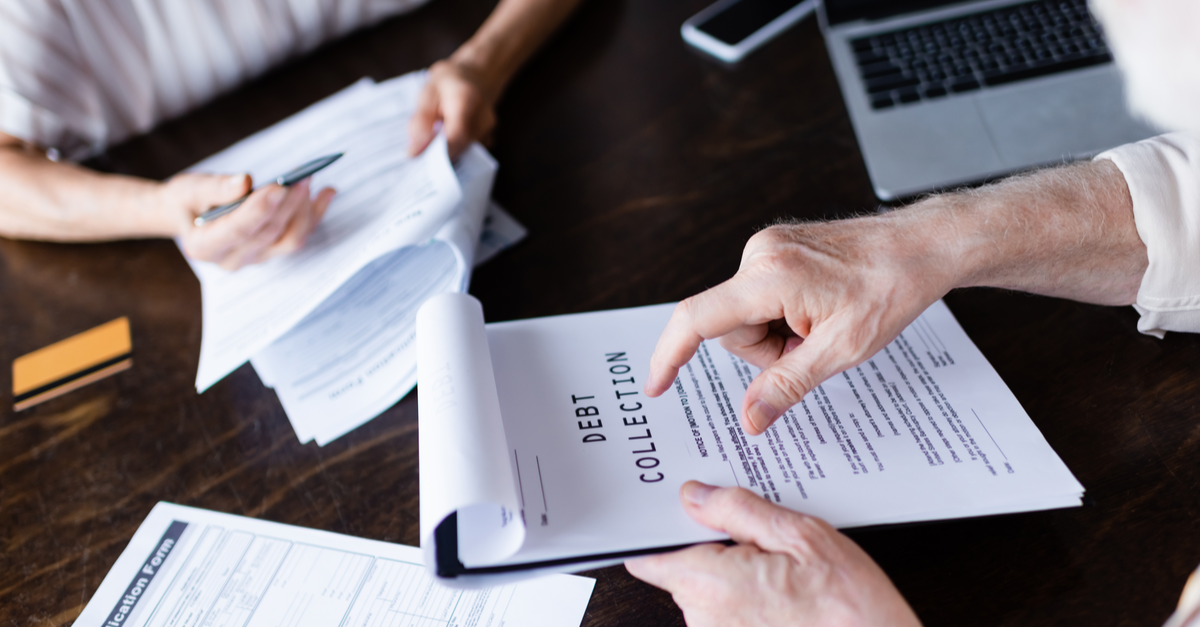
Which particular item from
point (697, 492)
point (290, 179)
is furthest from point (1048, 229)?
point (290, 179)

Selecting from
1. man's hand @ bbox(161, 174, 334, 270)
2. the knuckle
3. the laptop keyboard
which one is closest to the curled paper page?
the knuckle

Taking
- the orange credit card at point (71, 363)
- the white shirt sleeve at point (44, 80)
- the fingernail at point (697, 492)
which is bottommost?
the orange credit card at point (71, 363)

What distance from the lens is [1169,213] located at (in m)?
0.62

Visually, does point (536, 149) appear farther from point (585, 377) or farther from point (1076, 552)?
point (1076, 552)

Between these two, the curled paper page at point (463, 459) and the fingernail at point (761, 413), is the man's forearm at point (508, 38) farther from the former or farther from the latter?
the fingernail at point (761, 413)

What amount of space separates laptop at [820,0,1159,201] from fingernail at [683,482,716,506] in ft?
1.55

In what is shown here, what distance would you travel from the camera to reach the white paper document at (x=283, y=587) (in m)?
0.57

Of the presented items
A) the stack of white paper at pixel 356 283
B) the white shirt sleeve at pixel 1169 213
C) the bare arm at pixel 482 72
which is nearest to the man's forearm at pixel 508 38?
the bare arm at pixel 482 72

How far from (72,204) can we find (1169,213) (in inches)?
47.4

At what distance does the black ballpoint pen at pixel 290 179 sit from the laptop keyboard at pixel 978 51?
2.22 feet

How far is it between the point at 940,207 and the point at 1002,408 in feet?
0.58

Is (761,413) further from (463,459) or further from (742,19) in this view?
(742,19)

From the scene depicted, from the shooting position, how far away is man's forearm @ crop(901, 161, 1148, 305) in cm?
62

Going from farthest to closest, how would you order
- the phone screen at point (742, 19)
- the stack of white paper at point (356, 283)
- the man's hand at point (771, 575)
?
the phone screen at point (742, 19), the stack of white paper at point (356, 283), the man's hand at point (771, 575)
